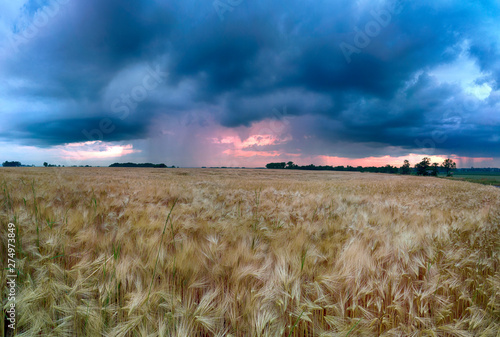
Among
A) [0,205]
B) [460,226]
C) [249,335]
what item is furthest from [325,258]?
[0,205]

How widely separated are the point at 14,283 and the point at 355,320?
2.20 m

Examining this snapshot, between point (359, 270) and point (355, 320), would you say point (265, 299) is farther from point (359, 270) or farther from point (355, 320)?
point (359, 270)

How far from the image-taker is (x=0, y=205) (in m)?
3.01

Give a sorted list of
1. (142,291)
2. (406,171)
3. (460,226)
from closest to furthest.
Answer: (142,291)
(460,226)
(406,171)

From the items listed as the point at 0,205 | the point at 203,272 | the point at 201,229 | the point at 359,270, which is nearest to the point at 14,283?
the point at 203,272

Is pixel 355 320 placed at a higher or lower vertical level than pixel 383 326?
higher

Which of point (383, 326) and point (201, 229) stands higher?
point (201, 229)

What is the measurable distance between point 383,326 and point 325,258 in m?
0.54

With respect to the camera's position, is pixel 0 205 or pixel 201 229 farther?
pixel 0 205

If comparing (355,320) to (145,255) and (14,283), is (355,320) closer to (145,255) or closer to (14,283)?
(145,255)

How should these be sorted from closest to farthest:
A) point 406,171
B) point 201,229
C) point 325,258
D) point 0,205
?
point 325,258 → point 201,229 → point 0,205 → point 406,171

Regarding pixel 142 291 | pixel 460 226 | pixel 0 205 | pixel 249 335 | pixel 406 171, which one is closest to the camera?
Result: pixel 249 335

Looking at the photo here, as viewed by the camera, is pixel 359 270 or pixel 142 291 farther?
pixel 359 270

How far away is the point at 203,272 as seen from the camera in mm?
1639
